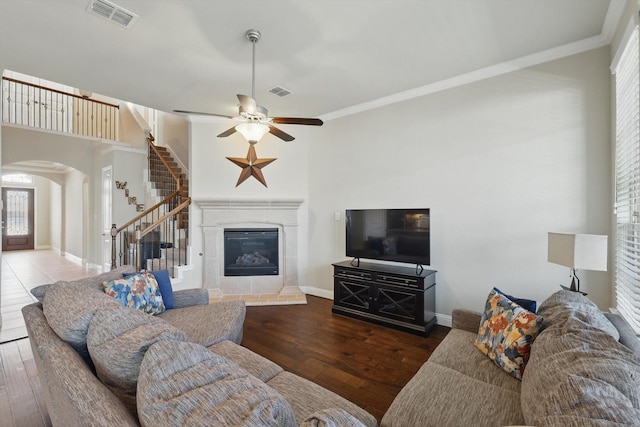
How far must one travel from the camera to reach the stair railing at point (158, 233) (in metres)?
4.32

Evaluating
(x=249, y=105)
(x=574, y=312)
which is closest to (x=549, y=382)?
(x=574, y=312)

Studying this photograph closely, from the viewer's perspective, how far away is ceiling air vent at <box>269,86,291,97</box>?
3705 mm

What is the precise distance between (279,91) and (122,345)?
341 centimetres

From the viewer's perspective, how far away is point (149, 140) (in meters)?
6.55

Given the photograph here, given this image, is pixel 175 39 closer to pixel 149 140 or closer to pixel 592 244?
pixel 592 244

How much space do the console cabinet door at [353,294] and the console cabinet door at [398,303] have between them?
0.16 metres

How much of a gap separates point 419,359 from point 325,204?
2.63 metres

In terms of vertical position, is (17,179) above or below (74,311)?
above

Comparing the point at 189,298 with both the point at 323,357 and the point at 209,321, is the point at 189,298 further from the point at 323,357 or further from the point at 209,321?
the point at 323,357

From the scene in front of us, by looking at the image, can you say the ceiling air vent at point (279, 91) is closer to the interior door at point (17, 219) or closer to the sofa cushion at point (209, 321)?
the sofa cushion at point (209, 321)

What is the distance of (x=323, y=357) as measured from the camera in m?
2.78

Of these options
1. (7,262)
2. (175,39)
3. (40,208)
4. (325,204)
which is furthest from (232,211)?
(40,208)

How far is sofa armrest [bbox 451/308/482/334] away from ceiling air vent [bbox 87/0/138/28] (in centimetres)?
361

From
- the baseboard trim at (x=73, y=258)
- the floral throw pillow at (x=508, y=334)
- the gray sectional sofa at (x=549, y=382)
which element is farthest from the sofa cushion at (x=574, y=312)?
the baseboard trim at (x=73, y=258)
